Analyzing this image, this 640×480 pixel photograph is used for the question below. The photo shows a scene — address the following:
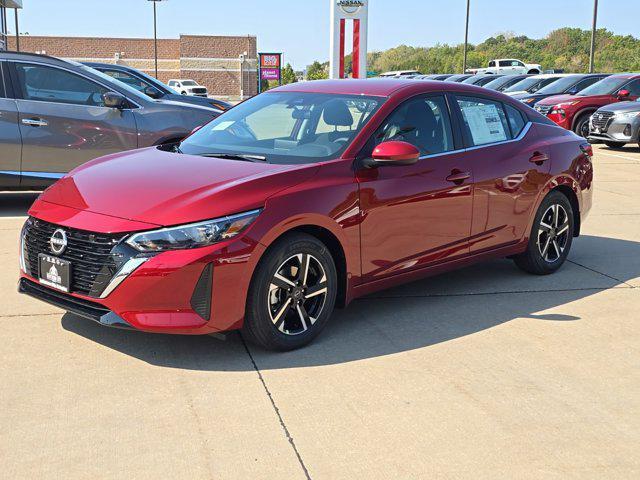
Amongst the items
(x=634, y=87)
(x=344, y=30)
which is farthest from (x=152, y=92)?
(x=634, y=87)

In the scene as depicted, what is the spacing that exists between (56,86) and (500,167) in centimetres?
533

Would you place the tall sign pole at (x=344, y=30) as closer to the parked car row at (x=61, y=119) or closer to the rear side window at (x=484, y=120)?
the parked car row at (x=61, y=119)

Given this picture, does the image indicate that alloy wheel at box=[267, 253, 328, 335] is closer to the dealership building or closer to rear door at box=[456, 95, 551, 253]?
rear door at box=[456, 95, 551, 253]

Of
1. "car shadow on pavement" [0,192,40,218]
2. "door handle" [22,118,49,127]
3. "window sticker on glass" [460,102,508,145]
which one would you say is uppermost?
"window sticker on glass" [460,102,508,145]

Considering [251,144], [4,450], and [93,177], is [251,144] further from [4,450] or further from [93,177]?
[4,450]

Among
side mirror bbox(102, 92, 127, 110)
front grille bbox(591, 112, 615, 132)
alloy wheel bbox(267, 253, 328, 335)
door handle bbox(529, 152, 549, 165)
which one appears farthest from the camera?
front grille bbox(591, 112, 615, 132)

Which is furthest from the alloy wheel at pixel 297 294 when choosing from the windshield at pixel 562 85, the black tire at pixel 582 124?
the windshield at pixel 562 85

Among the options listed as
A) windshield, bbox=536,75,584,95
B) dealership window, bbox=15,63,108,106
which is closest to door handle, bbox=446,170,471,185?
dealership window, bbox=15,63,108,106

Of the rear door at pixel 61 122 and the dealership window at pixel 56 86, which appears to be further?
the dealership window at pixel 56 86

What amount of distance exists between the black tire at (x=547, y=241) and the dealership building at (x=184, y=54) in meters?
75.8

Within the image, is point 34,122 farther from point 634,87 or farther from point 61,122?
point 634,87

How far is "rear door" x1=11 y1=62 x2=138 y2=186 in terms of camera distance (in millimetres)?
8750

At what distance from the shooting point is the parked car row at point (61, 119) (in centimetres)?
870

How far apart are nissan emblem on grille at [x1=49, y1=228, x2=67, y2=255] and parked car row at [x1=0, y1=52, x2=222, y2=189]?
4480 millimetres
